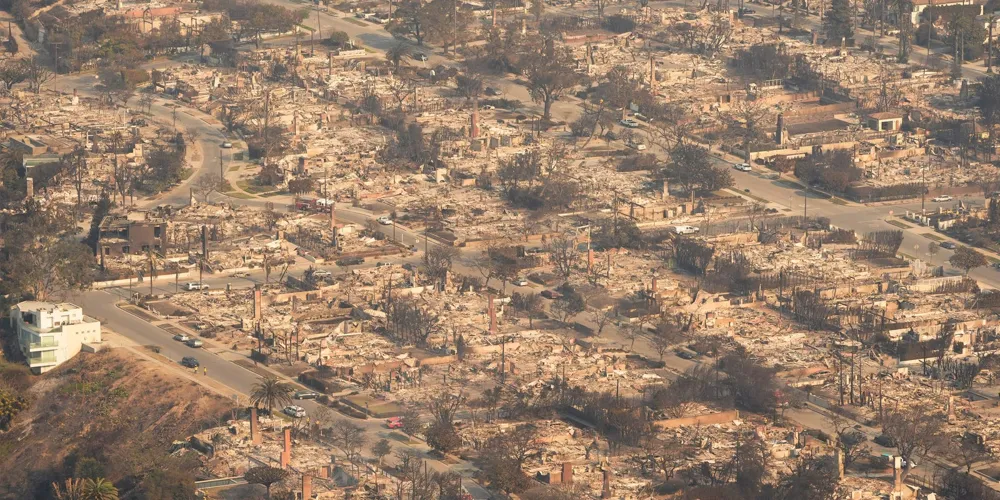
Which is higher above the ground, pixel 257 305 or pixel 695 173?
pixel 695 173

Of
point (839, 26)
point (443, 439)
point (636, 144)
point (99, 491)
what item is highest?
point (443, 439)

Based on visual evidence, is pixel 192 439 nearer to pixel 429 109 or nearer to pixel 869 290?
pixel 869 290

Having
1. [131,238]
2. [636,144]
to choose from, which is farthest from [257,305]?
[636,144]

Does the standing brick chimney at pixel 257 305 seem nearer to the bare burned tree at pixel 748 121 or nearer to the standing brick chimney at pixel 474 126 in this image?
the standing brick chimney at pixel 474 126

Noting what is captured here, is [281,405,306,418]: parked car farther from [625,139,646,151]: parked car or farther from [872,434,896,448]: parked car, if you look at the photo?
[625,139,646,151]: parked car

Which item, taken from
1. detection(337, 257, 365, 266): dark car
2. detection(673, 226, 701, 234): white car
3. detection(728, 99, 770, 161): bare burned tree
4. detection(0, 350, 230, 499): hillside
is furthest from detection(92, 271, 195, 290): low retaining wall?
detection(728, 99, 770, 161): bare burned tree

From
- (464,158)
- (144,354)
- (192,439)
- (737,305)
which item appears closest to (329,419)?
(192,439)

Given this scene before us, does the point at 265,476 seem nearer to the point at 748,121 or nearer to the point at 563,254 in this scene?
the point at 563,254
